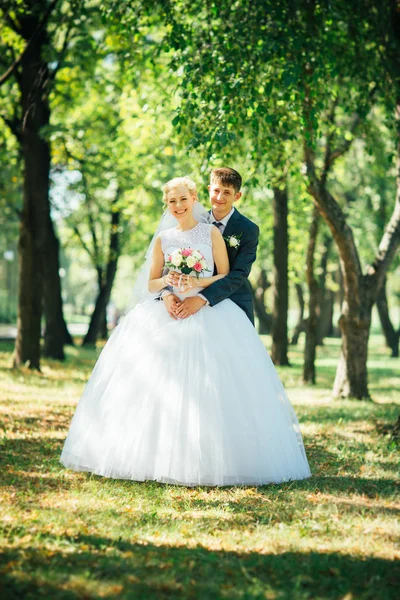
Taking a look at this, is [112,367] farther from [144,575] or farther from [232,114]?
[232,114]

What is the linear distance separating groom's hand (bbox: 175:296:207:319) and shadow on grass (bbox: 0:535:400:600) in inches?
99.8

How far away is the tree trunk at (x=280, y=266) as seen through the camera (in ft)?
62.4

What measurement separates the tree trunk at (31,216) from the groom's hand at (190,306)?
9513 mm

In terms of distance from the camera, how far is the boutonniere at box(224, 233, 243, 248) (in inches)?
267

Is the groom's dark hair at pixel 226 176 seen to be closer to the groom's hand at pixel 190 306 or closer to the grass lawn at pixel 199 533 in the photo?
the groom's hand at pixel 190 306

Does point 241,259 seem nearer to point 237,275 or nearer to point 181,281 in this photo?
point 237,275

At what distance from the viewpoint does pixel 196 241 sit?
22.3ft

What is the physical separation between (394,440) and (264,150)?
4.45 m

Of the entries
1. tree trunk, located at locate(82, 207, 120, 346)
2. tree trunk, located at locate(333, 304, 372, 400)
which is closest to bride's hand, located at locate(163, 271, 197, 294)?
tree trunk, located at locate(333, 304, 372, 400)

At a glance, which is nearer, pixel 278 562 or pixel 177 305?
pixel 278 562

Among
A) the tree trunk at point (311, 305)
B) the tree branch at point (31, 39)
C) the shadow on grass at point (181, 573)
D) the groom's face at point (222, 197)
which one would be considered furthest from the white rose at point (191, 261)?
the tree trunk at point (311, 305)

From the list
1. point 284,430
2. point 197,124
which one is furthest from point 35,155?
point 284,430

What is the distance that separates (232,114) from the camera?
346 inches

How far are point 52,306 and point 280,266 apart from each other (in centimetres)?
684
